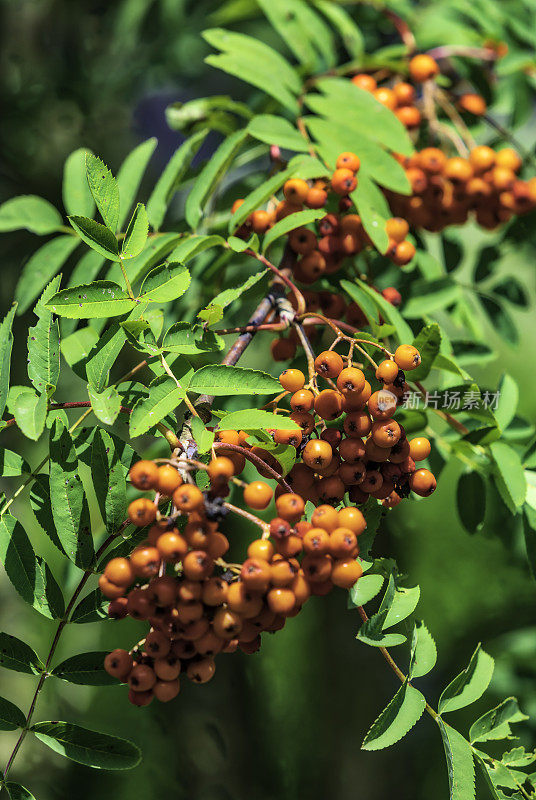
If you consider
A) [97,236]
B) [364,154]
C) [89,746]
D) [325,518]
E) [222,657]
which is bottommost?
[222,657]

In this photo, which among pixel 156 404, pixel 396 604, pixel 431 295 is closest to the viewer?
pixel 156 404

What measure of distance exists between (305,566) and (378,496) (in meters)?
0.17

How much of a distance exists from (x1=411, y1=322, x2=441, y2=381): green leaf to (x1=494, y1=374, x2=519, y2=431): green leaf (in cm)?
28

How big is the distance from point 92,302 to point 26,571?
1.32 feet

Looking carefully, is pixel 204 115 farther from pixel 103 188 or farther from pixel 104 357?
pixel 104 357

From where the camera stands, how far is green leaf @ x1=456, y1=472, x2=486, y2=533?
4.69 ft

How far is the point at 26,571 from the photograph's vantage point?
40.6 inches

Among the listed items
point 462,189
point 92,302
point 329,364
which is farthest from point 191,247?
point 462,189

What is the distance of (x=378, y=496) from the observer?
102cm

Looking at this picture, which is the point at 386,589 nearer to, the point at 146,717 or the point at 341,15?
the point at 341,15

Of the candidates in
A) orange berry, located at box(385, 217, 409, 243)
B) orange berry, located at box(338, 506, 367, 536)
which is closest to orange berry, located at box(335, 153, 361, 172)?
orange berry, located at box(385, 217, 409, 243)

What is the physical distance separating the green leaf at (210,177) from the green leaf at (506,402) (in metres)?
0.69

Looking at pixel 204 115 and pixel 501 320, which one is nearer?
pixel 204 115

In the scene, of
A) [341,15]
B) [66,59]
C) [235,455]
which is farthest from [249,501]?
[66,59]
